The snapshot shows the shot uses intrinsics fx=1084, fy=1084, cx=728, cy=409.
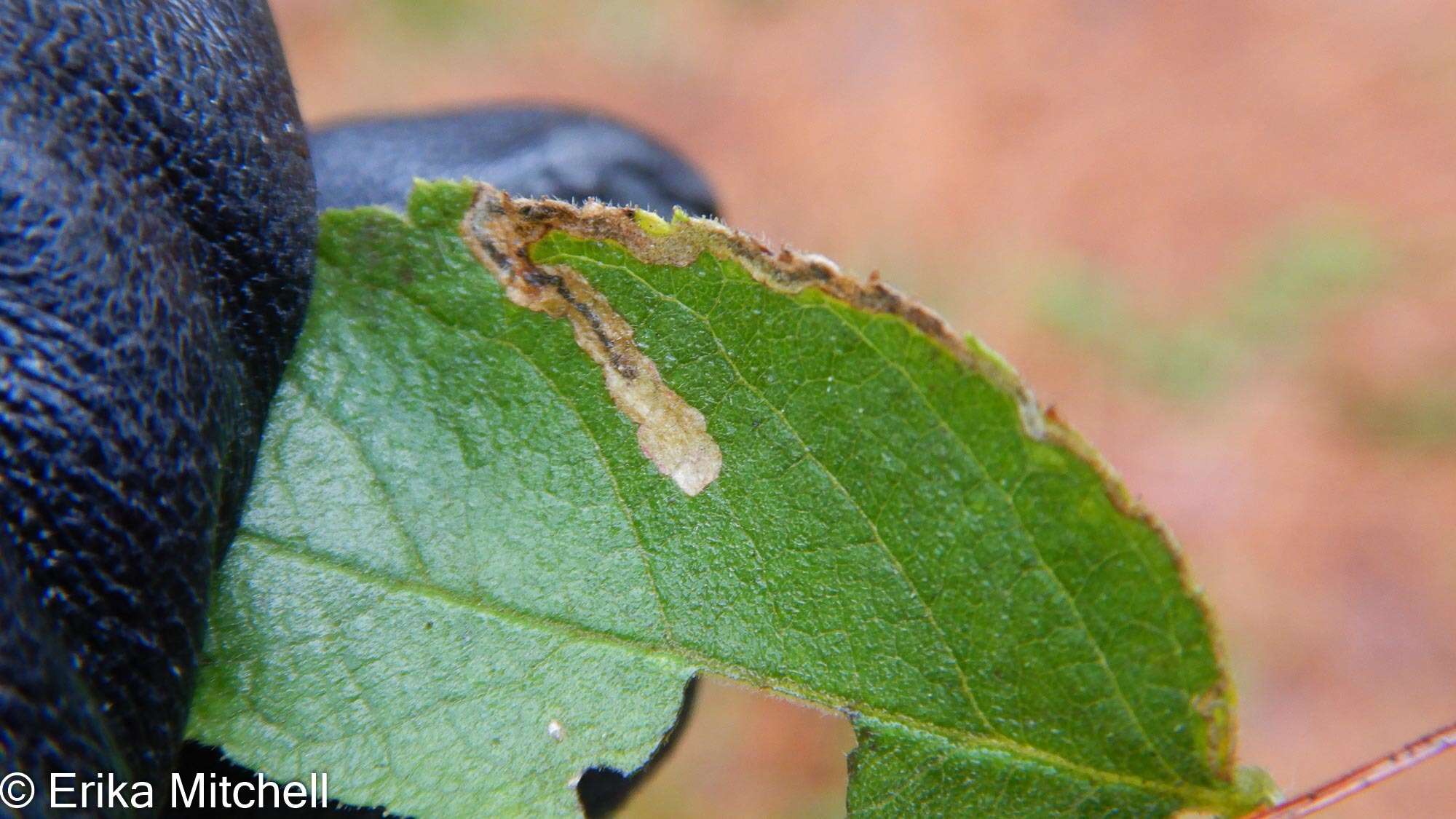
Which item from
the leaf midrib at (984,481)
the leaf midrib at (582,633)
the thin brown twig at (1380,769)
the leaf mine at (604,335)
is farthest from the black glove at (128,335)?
the thin brown twig at (1380,769)

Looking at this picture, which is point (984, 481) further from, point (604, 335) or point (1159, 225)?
point (1159, 225)

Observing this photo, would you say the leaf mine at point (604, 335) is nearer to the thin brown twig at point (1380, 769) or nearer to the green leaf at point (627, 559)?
the green leaf at point (627, 559)

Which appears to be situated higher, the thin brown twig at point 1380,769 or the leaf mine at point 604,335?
the leaf mine at point 604,335

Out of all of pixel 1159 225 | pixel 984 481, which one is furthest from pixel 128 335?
pixel 1159 225

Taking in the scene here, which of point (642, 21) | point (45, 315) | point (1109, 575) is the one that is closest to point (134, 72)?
point (45, 315)

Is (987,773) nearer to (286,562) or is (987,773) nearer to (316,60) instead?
(286,562)

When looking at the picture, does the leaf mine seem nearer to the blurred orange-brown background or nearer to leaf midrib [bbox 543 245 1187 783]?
leaf midrib [bbox 543 245 1187 783]

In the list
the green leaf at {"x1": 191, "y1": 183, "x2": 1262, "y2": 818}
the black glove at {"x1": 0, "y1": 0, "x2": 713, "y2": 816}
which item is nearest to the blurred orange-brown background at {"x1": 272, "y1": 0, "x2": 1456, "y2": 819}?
the green leaf at {"x1": 191, "y1": 183, "x2": 1262, "y2": 818}
